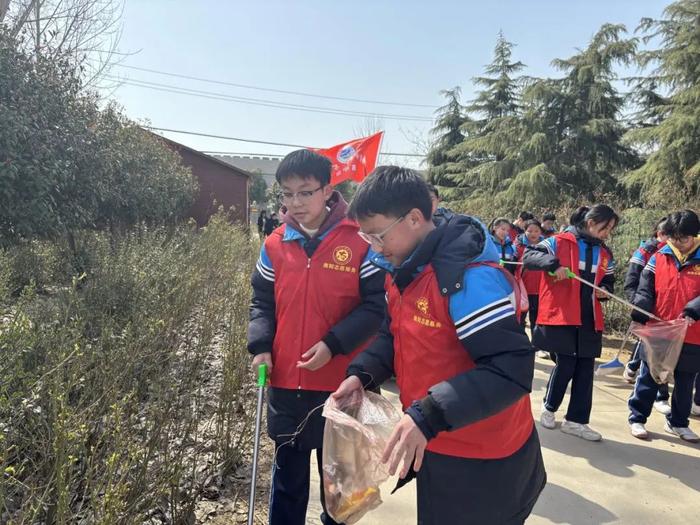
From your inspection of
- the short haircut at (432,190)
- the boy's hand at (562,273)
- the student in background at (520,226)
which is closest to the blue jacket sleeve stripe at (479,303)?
the short haircut at (432,190)

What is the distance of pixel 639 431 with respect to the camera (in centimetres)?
363

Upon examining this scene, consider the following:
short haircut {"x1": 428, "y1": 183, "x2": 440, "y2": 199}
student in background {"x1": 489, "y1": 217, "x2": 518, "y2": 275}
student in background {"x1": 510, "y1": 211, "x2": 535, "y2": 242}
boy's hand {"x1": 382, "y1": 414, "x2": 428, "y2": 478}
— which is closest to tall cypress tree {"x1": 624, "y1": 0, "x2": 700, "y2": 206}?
student in background {"x1": 510, "y1": 211, "x2": 535, "y2": 242}

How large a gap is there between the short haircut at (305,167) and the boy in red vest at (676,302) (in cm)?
283

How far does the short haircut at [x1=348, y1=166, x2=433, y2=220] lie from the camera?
4.50ft

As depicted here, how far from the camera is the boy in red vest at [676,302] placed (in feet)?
11.2

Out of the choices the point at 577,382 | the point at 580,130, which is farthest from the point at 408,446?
the point at 580,130

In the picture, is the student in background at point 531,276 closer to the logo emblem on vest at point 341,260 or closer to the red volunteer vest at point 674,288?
the red volunteer vest at point 674,288

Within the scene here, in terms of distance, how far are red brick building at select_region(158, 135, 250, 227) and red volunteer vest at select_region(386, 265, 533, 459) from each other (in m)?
22.3

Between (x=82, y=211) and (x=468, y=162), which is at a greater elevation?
(x=468, y=162)

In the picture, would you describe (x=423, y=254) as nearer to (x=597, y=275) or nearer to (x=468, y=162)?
(x=597, y=275)

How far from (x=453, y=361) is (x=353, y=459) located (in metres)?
0.52

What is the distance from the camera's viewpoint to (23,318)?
7.50 ft

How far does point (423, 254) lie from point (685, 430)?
356 centimetres

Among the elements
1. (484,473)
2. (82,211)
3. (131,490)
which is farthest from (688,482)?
(82,211)
